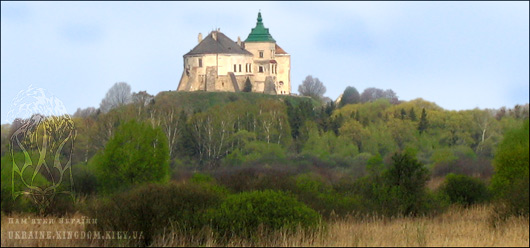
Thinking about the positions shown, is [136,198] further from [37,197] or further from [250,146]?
[250,146]

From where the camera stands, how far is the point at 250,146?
2820 inches

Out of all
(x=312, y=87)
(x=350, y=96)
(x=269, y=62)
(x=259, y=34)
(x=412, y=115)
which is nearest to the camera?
(x=412, y=115)

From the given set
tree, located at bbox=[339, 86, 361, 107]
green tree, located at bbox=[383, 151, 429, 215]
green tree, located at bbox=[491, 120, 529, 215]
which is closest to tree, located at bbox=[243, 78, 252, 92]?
tree, located at bbox=[339, 86, 361, 107]

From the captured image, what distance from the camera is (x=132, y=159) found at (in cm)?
3847

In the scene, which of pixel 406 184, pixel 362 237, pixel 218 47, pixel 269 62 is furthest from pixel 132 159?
pixel 218 47

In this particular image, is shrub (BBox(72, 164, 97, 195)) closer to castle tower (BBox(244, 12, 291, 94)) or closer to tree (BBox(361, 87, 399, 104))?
castle tower (BBox(244, 12, 291, 94))

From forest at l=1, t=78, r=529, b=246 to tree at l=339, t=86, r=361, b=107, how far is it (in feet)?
53.7

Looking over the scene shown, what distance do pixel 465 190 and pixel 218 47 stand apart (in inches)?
2855

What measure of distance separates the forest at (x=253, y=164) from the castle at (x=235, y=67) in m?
6.26

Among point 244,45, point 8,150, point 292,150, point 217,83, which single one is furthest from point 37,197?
point 244,45

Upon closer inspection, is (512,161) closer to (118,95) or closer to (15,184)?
(15,184)

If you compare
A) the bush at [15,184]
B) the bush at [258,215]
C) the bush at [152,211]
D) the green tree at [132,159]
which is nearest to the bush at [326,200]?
the bush at [258,215]

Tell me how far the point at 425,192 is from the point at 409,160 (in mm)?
1132

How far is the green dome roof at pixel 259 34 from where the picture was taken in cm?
10890
